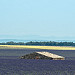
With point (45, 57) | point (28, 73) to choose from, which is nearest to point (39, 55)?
point (45, 57)

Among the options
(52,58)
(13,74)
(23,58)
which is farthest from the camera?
(23,58)

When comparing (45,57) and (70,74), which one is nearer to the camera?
A: (70,74)

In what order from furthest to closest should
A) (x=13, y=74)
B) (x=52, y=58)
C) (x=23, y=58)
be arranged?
(x=23, y=58), (x=52, y=58), (x=13, y=74)

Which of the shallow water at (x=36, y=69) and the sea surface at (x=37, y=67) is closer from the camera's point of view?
the shallow water at (x=36, y=69)

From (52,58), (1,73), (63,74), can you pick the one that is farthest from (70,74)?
(52,58)

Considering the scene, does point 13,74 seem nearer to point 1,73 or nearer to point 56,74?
point 1,73

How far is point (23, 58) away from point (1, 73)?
125 ft

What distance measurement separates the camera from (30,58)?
305ft

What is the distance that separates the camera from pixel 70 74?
56.9m

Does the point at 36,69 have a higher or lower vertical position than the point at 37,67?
lower

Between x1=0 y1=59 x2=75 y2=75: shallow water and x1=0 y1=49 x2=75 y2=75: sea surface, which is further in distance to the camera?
x1=0 y1=49 x2=75 y2=75: sea surface

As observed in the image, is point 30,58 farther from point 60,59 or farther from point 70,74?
point 70,74

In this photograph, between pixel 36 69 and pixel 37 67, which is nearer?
pixel 36 69

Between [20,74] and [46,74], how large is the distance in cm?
344
